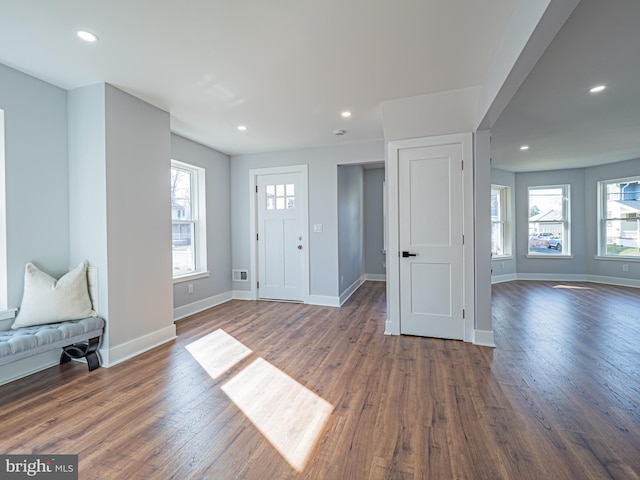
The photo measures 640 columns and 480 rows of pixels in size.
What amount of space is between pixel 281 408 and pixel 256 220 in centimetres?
348

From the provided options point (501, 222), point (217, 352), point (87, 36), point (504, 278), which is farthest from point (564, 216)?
point (87, 36)

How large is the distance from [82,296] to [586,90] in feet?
16.7

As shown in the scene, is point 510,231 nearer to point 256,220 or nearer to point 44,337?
point 256,220

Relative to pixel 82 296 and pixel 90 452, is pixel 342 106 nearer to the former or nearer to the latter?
pixel 82 296

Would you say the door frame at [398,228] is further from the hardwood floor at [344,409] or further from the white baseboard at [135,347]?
the white baseboard at [135,347]

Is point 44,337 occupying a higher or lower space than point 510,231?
lower

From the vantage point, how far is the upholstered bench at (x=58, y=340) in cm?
210

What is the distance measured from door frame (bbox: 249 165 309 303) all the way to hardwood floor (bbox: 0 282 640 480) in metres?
1.49

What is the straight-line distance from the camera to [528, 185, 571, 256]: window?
6.55 m

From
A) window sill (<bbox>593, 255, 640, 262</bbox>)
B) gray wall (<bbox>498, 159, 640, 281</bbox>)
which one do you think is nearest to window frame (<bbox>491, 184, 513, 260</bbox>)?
gray wall (<bbox>498, 159, 640, 281</bbox>)

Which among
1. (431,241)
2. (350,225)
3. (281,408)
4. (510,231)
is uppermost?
(350,225)

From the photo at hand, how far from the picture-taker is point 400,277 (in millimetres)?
3342

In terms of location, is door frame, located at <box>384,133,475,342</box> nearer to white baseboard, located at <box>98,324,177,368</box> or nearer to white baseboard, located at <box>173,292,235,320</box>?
white baseboard, located at <box>98,324,177,368</box>

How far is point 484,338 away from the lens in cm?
303
